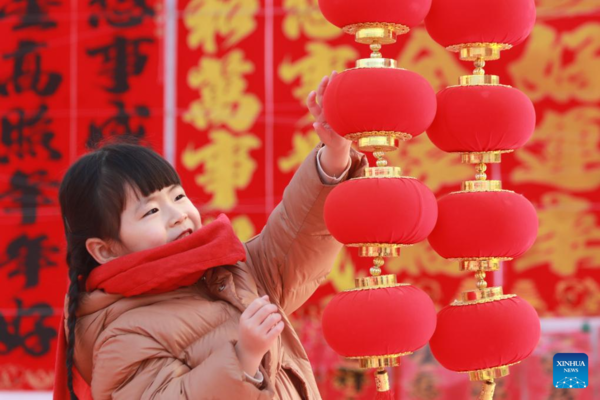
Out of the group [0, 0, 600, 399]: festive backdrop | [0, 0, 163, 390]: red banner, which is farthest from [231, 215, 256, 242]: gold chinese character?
[0, 0, 163, 390]: red banner

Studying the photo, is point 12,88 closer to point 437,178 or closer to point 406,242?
point 437,178

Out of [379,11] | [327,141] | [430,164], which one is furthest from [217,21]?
→ [379,11]

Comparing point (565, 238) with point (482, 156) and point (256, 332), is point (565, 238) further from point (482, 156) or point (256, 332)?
point (256, 332)

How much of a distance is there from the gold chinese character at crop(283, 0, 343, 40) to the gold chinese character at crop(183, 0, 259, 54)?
0.09 meters

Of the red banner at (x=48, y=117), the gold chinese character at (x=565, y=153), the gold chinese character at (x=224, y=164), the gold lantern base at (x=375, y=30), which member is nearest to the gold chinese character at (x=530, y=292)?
the gold chinese character at (x=565, y=153)

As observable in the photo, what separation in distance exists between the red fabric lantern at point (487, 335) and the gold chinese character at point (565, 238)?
115 cm

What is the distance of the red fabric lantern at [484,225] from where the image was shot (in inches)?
41.3

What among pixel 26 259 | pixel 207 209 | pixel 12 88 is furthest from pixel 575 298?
pixel 12 88

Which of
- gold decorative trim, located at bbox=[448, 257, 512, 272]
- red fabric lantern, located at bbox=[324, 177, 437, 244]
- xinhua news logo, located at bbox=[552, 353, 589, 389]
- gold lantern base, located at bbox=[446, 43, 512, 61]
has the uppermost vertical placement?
gold lantern base, located at bbox=[446, 43, 512, 61]

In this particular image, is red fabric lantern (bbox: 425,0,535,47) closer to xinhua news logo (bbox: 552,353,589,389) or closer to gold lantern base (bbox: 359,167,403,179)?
gold lantern base (bbox: 359,167,403,179)

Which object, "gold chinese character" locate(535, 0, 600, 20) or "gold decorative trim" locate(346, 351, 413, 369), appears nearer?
"gold decorative trim" locate(346, 351, 413, 369)

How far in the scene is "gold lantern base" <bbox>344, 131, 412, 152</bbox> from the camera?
1.03 metres

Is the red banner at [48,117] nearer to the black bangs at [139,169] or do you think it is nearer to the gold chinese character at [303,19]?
the gold chinese character at [303,19]

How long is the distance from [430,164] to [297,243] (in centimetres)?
102
